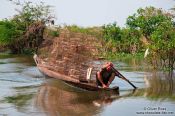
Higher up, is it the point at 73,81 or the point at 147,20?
the point at 147,20

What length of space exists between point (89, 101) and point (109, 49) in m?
26.3

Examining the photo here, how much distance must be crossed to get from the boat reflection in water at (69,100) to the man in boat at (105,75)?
422 mm

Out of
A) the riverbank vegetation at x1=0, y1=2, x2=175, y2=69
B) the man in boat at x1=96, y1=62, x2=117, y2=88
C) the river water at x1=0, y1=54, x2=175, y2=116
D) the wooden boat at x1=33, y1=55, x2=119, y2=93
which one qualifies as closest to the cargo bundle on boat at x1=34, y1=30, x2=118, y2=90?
the wooden boat at x1=33, y1=55, x2=119, y2=93

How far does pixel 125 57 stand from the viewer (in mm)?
35938

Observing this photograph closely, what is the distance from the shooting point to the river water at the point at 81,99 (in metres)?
11.9

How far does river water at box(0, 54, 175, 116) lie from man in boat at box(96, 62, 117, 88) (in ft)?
1.59

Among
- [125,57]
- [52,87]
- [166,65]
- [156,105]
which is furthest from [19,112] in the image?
[125,57]

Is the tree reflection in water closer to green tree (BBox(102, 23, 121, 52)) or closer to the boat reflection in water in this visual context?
the boat reflection in water

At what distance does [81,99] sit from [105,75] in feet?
5.23

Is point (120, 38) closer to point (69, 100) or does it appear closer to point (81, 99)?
point (81, 99)

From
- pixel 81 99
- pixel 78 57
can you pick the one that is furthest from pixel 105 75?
pixel 78 57

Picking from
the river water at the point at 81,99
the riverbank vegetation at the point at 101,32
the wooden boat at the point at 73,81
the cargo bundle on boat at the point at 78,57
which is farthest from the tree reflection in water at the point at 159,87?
the riverbank vegetation at the point at 101,32

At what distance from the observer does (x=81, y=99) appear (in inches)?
553

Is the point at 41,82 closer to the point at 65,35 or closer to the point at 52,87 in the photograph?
the point at 52,87
